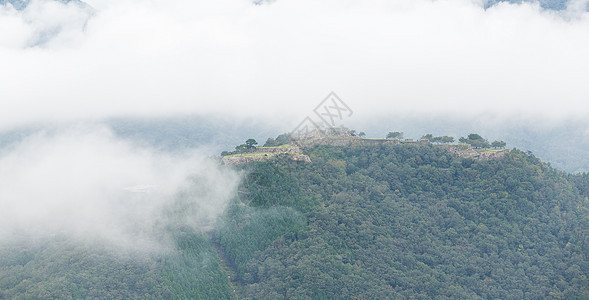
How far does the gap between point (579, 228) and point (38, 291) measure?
193ft

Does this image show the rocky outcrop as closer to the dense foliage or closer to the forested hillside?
the forested hillside

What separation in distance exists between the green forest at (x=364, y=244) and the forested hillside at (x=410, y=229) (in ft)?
0.48

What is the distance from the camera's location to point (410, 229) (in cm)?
6084

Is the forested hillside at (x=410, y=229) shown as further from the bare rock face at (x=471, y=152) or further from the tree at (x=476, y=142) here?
the tree at (x=476, y=142)

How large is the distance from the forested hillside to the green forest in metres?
0.15

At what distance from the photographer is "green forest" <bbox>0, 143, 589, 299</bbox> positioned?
5228 centimetres

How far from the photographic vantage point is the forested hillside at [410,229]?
54.1 meters

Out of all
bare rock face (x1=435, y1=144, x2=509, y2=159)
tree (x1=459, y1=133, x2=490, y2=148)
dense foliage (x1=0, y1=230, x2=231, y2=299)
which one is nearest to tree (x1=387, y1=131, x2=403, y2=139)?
bare rock face (x1=435, y1=144, x2=509, y2=159)

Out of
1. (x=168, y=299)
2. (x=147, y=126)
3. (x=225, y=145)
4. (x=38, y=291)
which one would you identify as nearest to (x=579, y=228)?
(x=168, y=299)

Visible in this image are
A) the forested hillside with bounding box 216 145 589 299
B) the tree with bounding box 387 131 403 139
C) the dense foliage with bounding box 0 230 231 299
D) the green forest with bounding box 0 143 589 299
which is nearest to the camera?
the dense foliage with bounding box 0 230 231 299

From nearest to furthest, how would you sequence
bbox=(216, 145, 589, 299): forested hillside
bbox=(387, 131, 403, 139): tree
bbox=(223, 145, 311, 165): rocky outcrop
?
bbox=(216, 145, 589, 299): forested hillside < bbox=(223, 145, 311, 165): rocky outcrop < bbox=(387, 131, 403, 139): tree

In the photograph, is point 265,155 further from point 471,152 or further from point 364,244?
point 471,152

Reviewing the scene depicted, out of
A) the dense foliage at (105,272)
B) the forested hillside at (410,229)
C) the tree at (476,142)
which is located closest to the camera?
the dense foliage at (105,272)

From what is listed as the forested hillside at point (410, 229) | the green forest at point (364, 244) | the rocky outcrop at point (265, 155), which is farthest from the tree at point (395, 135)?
the rocky outcrop at point (265, 155)
